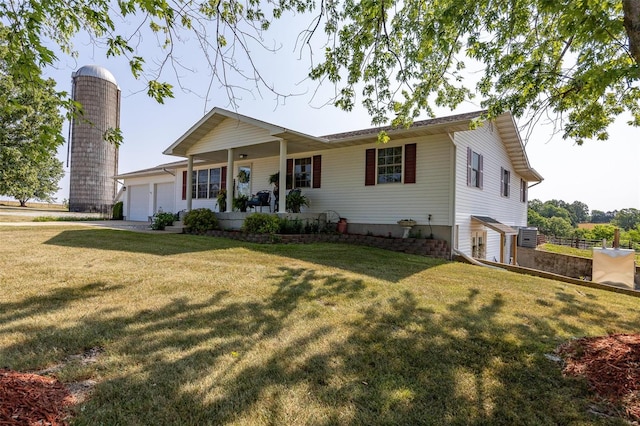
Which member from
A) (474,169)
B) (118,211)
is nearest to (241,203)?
(474,169)

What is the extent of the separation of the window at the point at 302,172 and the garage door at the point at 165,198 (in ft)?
27.4

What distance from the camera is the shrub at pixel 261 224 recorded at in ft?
33.5

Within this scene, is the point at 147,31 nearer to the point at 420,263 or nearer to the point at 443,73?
the point at 443,73

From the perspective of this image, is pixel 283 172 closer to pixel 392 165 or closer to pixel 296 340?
pixel 392 165

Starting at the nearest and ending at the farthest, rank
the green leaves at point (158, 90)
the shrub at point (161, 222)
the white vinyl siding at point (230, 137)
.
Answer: the green leaves at point (158, 90)
the white vinyl siding at point (230, 137)
the shrub at point (161, 222)

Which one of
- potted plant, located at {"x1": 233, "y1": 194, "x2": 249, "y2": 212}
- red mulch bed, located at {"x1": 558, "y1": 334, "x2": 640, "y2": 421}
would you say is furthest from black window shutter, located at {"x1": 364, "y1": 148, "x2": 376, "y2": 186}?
red mulch bed, located at {"x1": 558, "y1": 334, "x2": 640, "y2": 421}

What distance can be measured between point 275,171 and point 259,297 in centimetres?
959

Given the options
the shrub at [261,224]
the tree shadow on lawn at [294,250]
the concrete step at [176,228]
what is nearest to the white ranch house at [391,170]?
the shrub at [261,224]

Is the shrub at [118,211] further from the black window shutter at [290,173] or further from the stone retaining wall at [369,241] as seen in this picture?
→ the black window shutter at [290,173]

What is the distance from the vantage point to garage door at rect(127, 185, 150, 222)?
64.0ft

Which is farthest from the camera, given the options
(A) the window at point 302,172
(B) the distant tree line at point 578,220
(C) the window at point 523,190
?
(B) the distant tree line at point 578,220

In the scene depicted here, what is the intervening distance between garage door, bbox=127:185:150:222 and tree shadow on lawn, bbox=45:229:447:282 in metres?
9.61

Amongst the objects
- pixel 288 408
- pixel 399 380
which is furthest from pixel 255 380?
pixel 399 380

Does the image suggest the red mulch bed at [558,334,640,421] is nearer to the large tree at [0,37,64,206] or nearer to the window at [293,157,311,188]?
the large tree at [0,37,64,206]
